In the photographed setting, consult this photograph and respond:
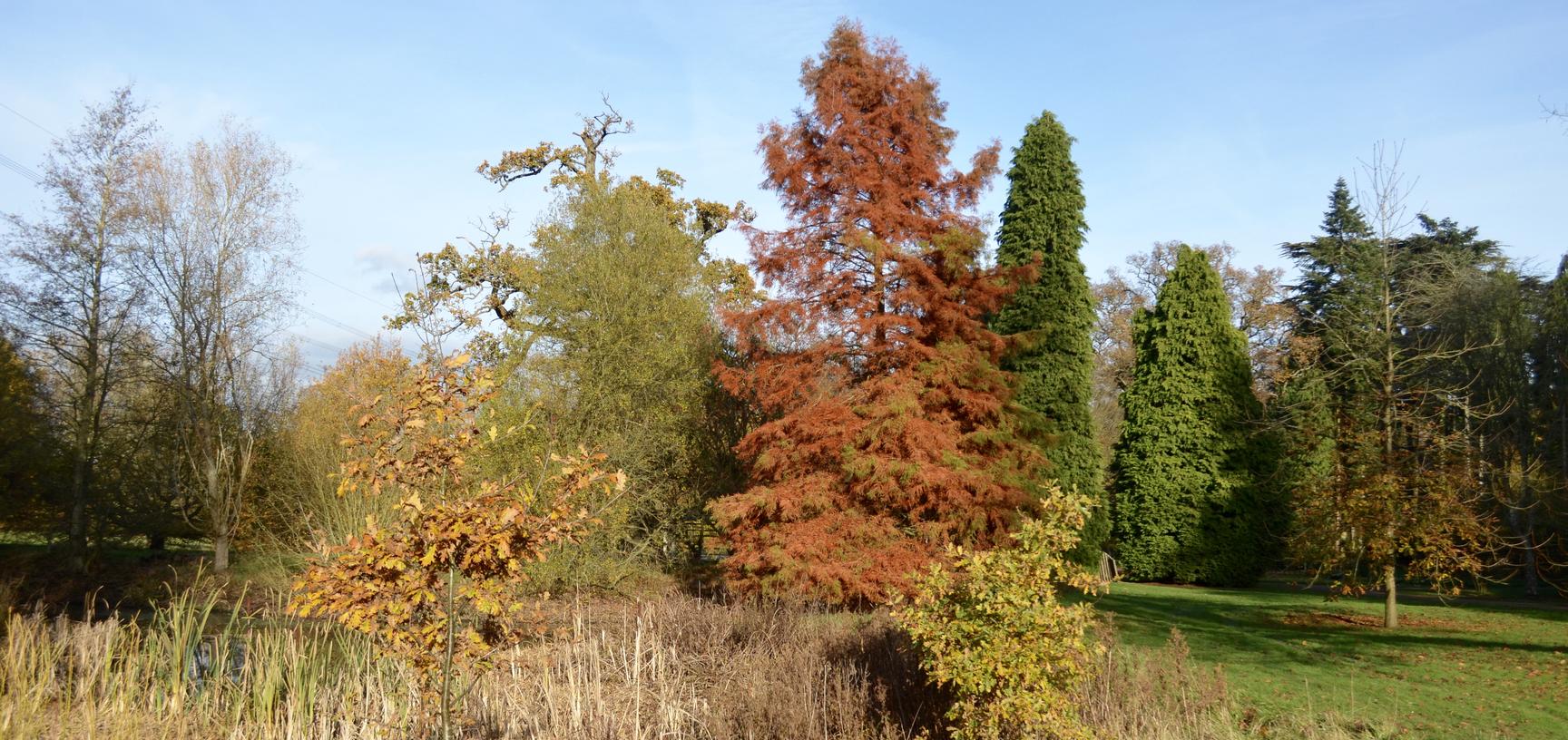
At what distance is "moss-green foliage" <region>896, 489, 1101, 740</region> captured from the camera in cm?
467

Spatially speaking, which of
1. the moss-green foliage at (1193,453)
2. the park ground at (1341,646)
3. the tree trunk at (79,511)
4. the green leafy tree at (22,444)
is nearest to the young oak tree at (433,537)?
the park ground at (1341,646)

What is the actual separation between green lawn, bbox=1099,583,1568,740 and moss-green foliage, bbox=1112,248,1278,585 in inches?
114

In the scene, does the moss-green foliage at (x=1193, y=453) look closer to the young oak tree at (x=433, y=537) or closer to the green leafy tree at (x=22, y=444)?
the young oak tree at (x=433, y=537)

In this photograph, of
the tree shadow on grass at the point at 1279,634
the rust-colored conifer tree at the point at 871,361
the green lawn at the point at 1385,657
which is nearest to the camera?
the green lawn at the point at 1385,657

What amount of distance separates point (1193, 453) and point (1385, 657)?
923 cm

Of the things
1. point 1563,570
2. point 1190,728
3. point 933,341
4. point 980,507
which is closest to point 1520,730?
point 1190,728

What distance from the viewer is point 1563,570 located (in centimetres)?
1675

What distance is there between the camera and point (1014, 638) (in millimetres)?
4773

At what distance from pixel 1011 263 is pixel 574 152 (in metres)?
11.9

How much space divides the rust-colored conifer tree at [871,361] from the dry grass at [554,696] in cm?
372

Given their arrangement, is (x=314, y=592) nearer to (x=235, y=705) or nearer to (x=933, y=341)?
(x=235, y=705)

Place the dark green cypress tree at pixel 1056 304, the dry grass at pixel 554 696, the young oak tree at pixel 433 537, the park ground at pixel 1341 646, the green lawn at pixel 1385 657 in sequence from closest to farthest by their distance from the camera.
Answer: the young oak tree at pixel 433 537, the dry grass at pixel 554 696, the park ground at pixel 1341 646, the green lawn at pixel 1385 657, the dark green cypress tree at pixel 1056 304

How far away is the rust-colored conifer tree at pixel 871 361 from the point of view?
10883 millimetres

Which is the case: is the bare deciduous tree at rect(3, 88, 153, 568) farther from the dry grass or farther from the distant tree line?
the dry grass
